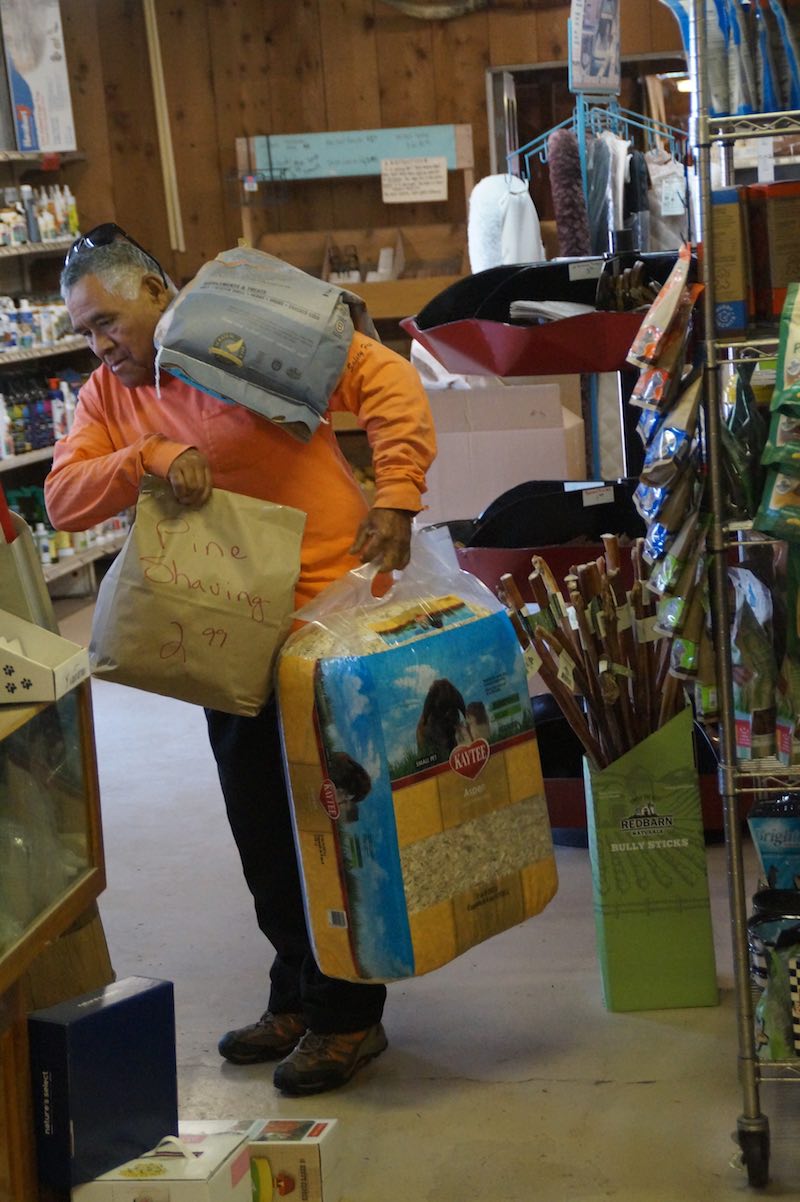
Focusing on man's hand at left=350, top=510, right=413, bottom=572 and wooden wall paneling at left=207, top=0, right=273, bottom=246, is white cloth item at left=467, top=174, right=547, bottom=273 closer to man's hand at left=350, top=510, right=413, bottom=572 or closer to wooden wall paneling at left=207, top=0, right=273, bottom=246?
man's hand at left=350, top=510, right=413, bottom=572

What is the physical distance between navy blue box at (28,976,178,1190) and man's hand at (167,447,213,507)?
0.74 m

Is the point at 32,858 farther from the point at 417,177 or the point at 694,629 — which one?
the point at 417,177

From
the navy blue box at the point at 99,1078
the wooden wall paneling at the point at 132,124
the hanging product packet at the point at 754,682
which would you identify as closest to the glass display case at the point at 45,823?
the navy blue box at the point at 99,1078

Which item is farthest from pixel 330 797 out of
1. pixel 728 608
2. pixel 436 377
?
pixel 436 377

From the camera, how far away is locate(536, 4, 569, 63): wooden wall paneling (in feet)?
24.1

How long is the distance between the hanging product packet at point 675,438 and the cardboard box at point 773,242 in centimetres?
16

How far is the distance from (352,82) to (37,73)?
5.36ft

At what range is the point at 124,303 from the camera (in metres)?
2.38

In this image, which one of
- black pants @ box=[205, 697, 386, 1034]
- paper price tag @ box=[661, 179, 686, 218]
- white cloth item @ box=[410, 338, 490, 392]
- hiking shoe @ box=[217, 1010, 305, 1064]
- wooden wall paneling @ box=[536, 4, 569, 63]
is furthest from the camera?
wooden wall paneling @ box=[536, 4, 569, 63]

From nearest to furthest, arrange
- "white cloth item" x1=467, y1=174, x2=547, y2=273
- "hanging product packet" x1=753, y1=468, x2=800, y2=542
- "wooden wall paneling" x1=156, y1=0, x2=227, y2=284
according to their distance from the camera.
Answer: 1. "hanging product packet" x1=753, y1=468, x2=800, y2=542
2. "white cloth item" x1=467, y1=174, x2=547, y2=273
3. "wooden wall paneling" x1=156, y1=0, x2=227, y2=284

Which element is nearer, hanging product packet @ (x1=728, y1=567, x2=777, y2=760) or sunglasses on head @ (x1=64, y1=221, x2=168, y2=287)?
hanging product packet @ (x1=728, y1=567, x2=777, y2=760)

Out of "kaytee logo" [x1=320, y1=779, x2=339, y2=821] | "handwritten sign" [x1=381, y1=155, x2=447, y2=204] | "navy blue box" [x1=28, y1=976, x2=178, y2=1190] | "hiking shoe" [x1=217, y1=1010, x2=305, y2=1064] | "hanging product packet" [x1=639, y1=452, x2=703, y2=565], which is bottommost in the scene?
"hiking shoe" [x1=217, y1=1010, x2=305, y2=1064]

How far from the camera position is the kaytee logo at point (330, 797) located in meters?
2.29

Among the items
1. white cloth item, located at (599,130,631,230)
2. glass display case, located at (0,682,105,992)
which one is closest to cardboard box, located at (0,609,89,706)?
glass display case, located at (0,682,105,992)
